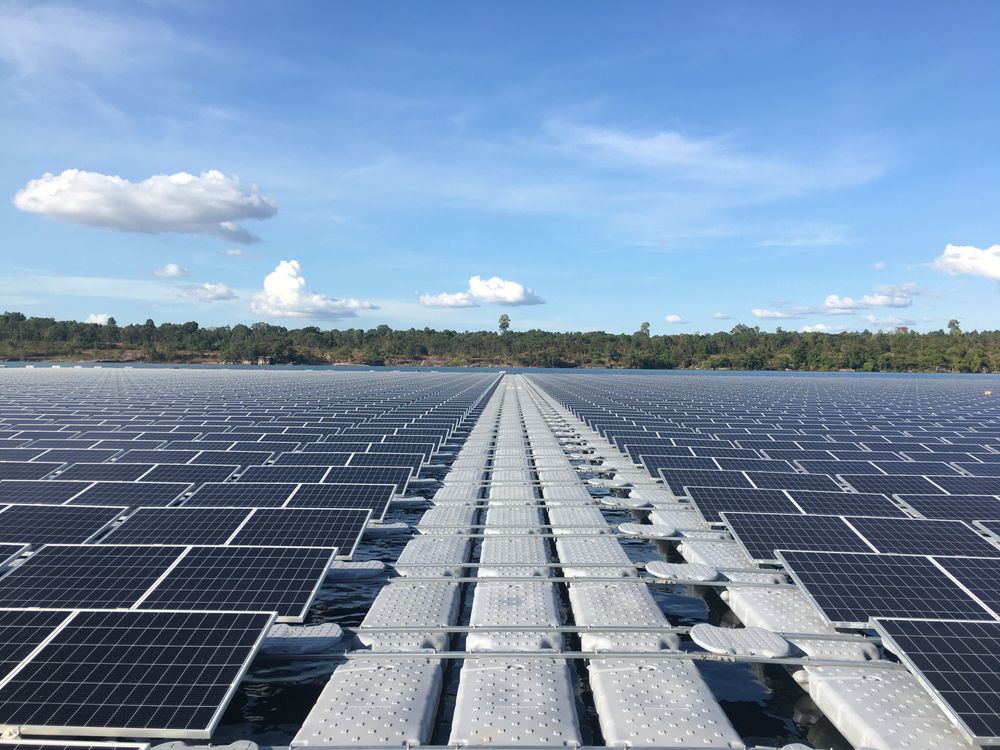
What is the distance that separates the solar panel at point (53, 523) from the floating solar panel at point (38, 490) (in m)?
1.63

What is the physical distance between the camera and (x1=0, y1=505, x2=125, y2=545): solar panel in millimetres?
11938

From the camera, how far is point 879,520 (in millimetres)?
12477

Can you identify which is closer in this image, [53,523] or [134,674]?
[134,674]

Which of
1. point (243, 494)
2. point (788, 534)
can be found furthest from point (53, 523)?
point (788, 534)

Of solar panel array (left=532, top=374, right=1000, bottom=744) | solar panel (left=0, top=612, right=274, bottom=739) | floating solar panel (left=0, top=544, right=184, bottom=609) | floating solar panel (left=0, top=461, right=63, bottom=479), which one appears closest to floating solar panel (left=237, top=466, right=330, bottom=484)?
floating solar panel (left=0, top=461, right=63, bottom=479)

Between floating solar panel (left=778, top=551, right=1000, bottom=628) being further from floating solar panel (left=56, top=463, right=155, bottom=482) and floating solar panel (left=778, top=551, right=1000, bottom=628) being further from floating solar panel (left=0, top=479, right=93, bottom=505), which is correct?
floating solar panel (left=56, top=463, right=155, bottom=482)

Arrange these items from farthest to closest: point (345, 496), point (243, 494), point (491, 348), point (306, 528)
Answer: point (491, 348)
point (243, 494)
point (345, 496)
point (306, 528)

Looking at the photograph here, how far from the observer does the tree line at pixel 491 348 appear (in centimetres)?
15975

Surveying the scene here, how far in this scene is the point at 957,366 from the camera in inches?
6156

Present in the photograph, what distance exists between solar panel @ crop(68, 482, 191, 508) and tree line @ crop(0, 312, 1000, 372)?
167140 mm

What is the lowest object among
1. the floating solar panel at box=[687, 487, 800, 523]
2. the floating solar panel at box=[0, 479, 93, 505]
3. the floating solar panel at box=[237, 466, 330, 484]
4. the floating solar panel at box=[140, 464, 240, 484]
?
the floating solar panel at box=[140, 464, 240, 484]

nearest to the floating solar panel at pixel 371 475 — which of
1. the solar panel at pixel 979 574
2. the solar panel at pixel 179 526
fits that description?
the solar panel at pixel 179 526

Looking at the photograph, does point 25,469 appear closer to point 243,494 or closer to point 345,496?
point 243,494

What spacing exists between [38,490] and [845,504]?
20.1 metres
